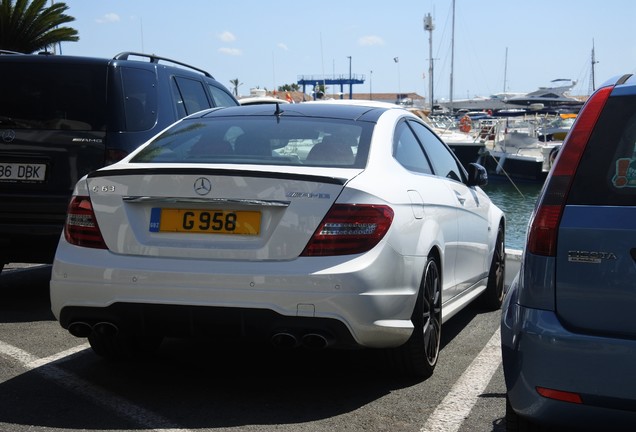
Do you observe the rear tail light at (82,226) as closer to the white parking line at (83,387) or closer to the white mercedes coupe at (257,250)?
the white mercedes coupe at (257,250)

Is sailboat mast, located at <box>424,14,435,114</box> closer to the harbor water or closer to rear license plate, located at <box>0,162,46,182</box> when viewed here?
the harbor water

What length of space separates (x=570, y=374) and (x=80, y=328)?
102 inches

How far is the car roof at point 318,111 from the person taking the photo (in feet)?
18.7

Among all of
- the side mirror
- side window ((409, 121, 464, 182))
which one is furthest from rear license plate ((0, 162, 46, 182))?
the side mirror

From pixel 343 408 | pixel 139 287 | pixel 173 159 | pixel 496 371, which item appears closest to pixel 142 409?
pixel 139 287

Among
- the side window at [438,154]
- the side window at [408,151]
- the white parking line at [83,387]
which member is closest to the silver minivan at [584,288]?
the white parking line at [83,387]

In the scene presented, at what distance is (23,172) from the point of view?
7.24m

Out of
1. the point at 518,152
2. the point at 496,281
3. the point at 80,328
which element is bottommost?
the point at 518,152

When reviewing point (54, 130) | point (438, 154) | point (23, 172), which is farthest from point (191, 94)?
point (438, 154)

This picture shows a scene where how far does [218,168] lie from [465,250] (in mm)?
2258

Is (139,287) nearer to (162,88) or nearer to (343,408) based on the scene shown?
(343,408)

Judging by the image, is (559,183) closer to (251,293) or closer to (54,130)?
(251,293)

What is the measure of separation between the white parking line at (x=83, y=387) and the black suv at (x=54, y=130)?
4.40ft

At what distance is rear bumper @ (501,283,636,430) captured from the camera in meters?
3.20
